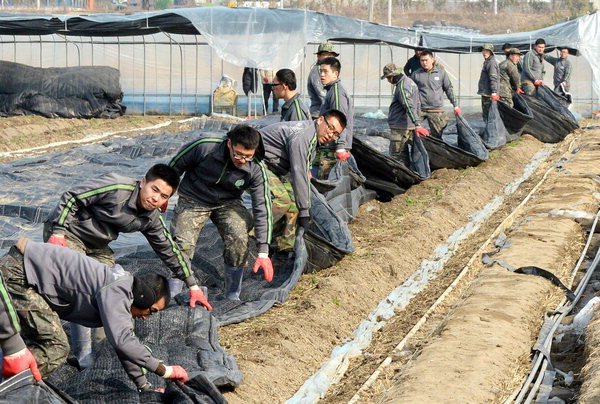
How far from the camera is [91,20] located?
21016 millimetres

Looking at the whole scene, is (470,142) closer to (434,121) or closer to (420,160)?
(434,121)

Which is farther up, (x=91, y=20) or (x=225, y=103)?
(x=91, y=20)

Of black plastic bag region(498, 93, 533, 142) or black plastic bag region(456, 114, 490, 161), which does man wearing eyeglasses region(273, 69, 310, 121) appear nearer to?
black plastic bag region(456, 114, 490, 161)

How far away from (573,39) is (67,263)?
832 inches

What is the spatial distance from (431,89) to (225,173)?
7190mm

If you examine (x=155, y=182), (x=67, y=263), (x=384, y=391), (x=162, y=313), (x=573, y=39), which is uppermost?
(x=573, y=39)

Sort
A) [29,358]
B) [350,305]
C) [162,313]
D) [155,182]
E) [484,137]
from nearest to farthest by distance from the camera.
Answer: [29,358] < [155,182] < [162,313] < [350,305] < [484,137]

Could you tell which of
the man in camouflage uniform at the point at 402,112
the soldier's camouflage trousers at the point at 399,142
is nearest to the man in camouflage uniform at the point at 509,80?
the man in camouflage uniform at the point at 402,112

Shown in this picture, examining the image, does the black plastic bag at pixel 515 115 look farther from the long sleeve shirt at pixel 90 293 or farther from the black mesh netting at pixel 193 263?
the long sleeve shirt at pixel 90 293

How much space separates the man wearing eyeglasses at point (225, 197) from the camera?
6.47 metres

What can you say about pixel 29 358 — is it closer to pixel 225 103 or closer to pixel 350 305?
pixel 350 305

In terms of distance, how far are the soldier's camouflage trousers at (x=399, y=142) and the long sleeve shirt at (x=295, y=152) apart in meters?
4.86

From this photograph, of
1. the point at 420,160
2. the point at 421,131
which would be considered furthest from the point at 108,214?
the point at 420,160

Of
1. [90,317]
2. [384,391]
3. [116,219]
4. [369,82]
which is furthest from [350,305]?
[369,82]
